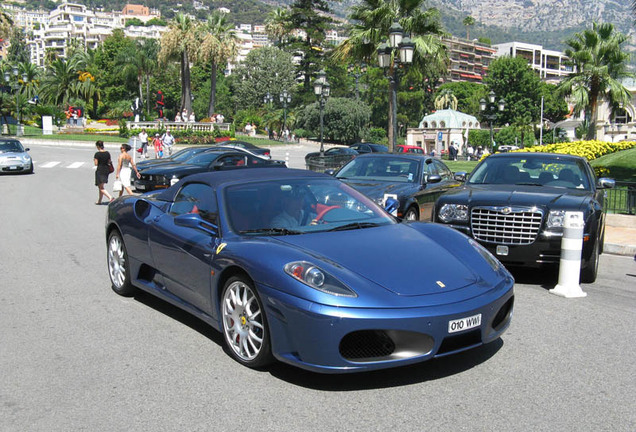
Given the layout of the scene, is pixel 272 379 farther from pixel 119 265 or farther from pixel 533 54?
pixel 533 54

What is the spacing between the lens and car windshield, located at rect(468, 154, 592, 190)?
902 centimetres

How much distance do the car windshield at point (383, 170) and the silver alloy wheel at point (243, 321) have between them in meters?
7.11

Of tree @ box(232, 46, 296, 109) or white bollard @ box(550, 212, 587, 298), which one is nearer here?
white bollard @ box(550, 212, 587, 298)

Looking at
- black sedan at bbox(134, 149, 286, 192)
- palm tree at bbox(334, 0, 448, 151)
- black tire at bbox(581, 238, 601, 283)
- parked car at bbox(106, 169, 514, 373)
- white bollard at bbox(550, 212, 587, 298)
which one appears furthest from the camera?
palm tree at bbox(334, 0, 448, 151)

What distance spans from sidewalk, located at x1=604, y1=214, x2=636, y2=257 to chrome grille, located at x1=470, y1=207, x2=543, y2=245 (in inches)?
148

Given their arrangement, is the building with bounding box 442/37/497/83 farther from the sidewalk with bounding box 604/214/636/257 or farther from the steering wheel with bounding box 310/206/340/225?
the steering wheel with bounding box 310/206/340/225

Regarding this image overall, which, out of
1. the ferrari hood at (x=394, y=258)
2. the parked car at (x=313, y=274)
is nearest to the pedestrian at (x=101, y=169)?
the parked car at (x=313, y=274)

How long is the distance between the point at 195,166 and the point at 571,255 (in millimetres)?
13588

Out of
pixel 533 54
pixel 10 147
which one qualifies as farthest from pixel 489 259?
pixel 533 54

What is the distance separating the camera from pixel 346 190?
19.4 ft

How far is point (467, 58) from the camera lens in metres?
170

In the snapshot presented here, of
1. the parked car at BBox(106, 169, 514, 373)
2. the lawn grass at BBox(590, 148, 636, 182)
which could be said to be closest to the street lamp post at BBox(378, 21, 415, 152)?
the lawn grass at BBox(590, 148, 636, 182)

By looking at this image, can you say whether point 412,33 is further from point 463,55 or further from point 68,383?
point 463,55

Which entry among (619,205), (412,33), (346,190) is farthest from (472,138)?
(346,190)
